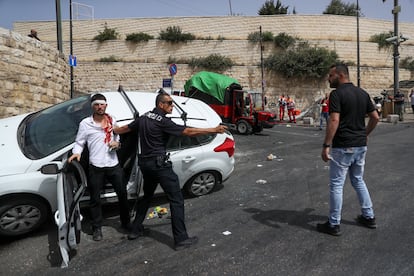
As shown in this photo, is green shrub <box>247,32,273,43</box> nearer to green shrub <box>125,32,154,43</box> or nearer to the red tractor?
green shrub <box>125,32,154,43</box>

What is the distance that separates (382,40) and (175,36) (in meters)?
19.4

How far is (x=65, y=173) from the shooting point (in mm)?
3416

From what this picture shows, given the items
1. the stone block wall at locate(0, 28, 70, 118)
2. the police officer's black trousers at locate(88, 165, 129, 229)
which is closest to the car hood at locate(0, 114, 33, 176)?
the police officer's black trousers at locate(88, 165, 129, 229)

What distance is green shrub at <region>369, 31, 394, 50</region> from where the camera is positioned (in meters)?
30.2

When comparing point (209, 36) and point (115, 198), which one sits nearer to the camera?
point (115, 198)

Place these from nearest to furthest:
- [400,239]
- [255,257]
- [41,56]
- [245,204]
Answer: [255,257] → [400,239] → [245,204] → [41,56]

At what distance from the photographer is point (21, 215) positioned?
365cm

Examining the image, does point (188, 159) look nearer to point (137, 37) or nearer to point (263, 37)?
point (263, 37)

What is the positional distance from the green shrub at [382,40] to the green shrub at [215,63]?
537 inches

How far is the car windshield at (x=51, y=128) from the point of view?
3969mm

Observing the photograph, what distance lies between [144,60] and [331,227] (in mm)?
30456

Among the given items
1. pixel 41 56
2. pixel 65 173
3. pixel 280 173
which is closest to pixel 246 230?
pixel 65 173

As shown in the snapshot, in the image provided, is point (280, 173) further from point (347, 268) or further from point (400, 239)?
point (347, 268)

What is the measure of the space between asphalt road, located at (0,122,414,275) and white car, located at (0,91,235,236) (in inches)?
12.8
